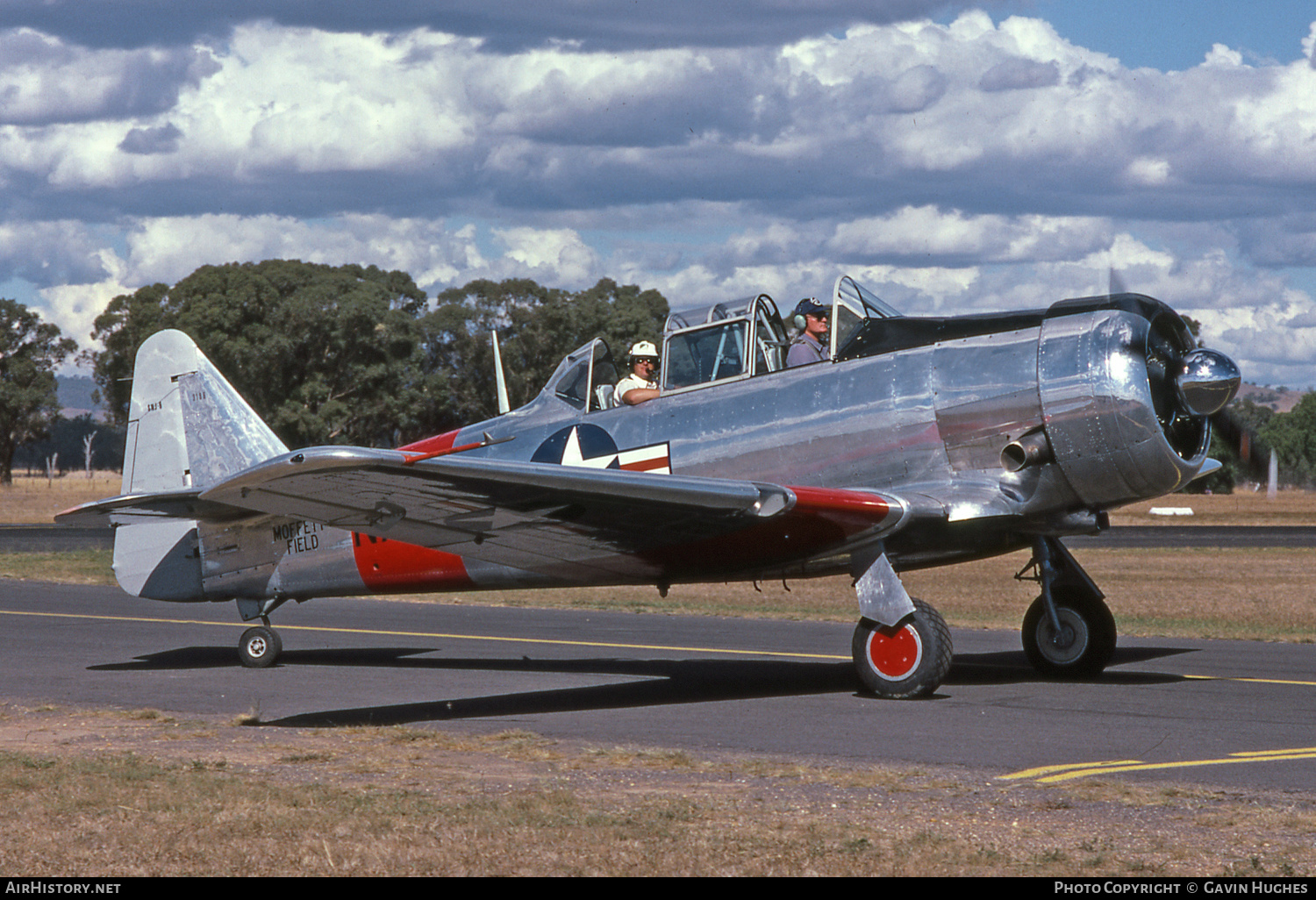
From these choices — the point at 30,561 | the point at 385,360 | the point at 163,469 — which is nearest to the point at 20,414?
→ the point at 385,360

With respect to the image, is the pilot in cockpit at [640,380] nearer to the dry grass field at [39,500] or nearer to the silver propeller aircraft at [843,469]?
the silver propeller aircraft at [843,469]

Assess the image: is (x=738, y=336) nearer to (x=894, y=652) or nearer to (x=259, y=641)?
(x=894, y=652)

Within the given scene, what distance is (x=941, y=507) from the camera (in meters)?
9.53

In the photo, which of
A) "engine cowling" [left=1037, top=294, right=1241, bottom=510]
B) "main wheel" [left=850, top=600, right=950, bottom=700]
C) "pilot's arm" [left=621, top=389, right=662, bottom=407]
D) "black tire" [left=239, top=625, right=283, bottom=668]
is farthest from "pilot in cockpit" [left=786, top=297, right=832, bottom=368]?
"black tire" [left=239, top=625, right=283, bottom=668]

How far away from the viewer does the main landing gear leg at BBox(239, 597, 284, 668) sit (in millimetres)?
12586

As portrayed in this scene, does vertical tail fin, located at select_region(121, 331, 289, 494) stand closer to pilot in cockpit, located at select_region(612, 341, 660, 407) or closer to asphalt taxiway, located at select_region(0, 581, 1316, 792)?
asphalt taxiway, located at select_region(0, 581, 1316, 792)

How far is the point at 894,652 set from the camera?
31.7 feet

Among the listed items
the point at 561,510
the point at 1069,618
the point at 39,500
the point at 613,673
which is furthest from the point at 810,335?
the point at 39,500

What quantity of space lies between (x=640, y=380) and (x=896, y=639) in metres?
3.21

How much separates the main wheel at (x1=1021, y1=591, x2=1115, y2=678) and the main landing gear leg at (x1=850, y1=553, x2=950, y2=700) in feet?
5.20

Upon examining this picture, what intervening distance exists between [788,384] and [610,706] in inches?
113
